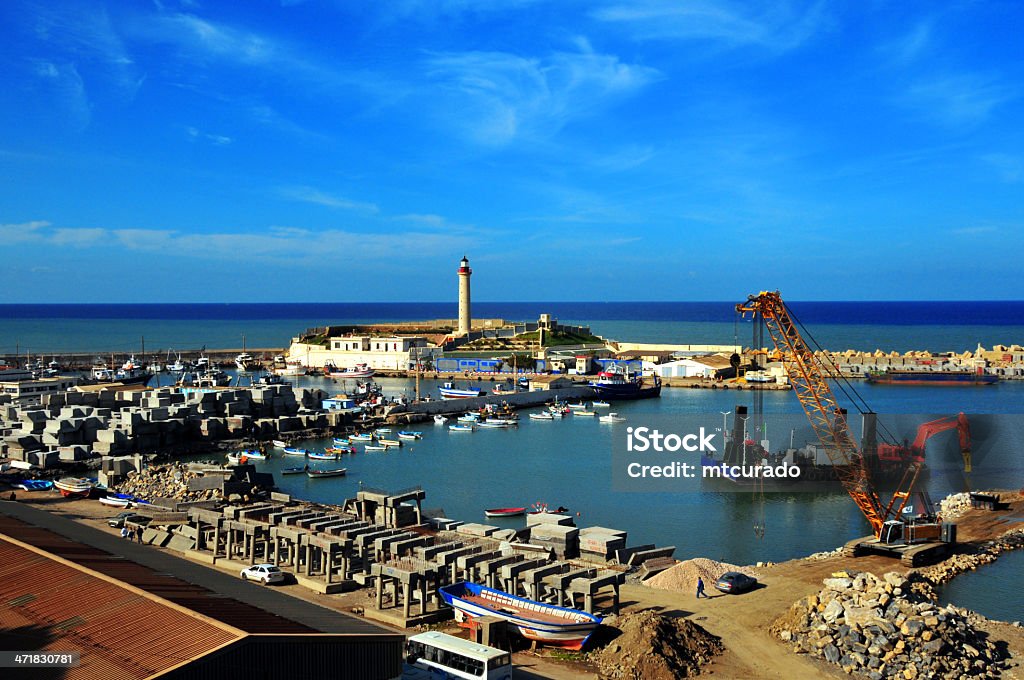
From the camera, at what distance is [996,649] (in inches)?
356

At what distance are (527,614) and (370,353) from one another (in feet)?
146

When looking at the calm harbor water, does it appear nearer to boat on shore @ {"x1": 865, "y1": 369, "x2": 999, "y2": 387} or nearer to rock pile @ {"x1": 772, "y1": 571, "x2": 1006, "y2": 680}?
rock pile @ {"x1": 772, "y1": 571, "x2": 1006, "y2": 680}

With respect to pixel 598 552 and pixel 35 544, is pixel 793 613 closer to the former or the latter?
pixel 598 552

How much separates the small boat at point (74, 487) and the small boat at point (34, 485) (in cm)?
24

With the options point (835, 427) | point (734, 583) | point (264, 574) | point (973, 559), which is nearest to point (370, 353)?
point (835, 427)

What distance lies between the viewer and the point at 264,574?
1120cm

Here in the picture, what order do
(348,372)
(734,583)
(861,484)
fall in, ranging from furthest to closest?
(348,372) → (861,484) → (734,583)

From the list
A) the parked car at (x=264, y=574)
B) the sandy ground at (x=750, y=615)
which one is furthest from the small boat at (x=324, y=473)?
the parked car at (x=264, y=574)

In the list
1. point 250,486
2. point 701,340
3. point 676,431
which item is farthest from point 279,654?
point 701,340

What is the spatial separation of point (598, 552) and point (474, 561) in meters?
2.85

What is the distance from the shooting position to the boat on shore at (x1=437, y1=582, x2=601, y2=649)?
350 inches

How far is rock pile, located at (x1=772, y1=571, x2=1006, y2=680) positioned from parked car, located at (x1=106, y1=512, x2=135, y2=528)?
10.8 meters

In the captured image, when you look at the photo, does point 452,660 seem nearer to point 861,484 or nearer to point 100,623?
point 100,623

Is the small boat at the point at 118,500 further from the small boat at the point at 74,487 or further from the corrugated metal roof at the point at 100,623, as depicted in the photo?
the corrugated metal roof at the point at 100,623
